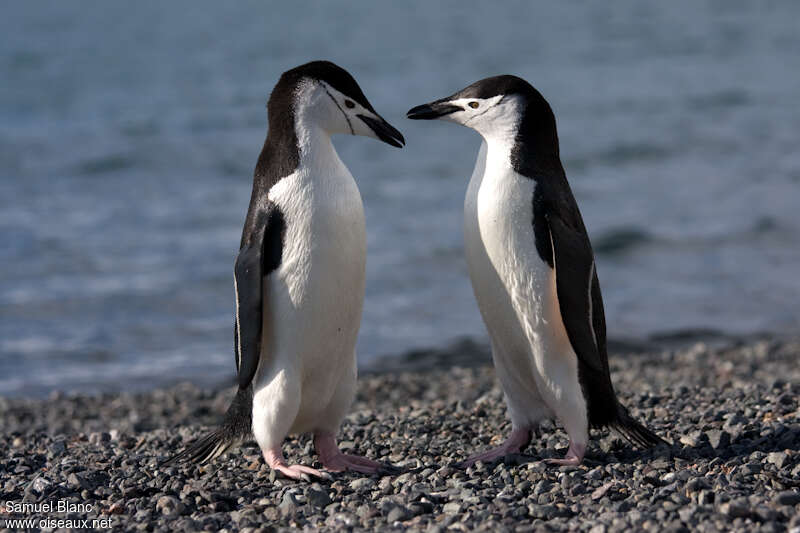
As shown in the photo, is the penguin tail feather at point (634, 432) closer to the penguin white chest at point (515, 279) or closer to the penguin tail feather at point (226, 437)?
the penguin white chest at point (515, 279)

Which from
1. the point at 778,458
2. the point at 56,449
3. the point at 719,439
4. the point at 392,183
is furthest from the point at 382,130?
the point at 392,183

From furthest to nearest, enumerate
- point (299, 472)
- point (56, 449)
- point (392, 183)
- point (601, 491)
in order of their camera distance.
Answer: point (392, 183), point (56, 449), point (299, 472), point (601, 491)

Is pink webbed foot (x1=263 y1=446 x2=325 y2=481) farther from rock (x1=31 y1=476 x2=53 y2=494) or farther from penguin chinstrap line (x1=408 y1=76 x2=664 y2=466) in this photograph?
rock (x1=31 y1=476 x2=53 y2=494)

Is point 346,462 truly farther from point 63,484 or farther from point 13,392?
point 13,392

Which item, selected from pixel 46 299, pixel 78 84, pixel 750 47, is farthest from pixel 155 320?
pixel 750 47

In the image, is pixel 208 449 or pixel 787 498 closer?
pixel 787 498

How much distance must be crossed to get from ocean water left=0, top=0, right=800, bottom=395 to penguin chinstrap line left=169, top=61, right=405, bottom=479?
420 cm

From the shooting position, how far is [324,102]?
4633mm

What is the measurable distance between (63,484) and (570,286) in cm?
242

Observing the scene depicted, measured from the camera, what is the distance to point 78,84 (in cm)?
2630

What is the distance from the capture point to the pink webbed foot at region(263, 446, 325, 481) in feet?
14.9

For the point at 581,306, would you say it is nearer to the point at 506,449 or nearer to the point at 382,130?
the point at 506,449

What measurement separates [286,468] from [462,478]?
0.78m

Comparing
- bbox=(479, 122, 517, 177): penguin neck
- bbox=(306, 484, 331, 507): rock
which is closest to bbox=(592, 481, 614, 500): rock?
bbox=(306, 484, 331, 507): rock
